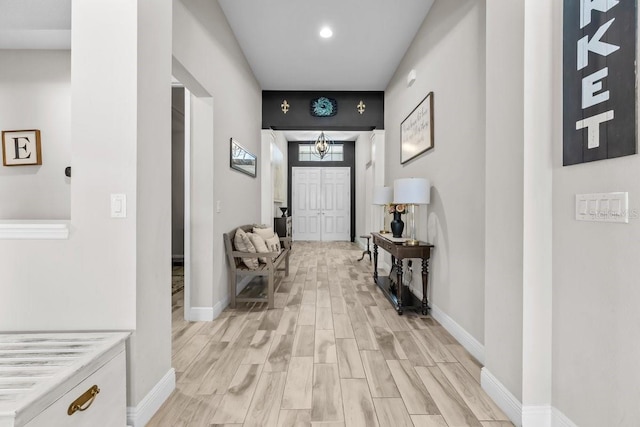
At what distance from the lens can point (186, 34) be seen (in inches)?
93.4

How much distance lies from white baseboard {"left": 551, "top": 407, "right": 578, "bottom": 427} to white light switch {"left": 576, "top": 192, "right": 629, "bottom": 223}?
91 centimetres

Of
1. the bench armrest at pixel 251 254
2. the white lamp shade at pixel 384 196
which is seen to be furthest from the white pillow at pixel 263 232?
the white lamp shade at pixel 384 196

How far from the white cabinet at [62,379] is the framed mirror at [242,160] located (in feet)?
7.83

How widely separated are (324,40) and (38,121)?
2.92 metres

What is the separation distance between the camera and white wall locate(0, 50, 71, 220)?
191cm

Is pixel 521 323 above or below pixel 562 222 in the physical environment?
below

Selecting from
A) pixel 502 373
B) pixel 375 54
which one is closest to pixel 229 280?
pixel 502 373

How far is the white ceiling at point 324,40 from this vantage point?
3068 millimetres

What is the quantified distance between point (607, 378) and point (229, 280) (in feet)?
9.98

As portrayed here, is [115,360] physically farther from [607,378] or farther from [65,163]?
[607,378]

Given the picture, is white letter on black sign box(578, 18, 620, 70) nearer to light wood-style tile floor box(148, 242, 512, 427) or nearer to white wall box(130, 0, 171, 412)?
light wood-style tile floor box(148, 242, 512, 427)

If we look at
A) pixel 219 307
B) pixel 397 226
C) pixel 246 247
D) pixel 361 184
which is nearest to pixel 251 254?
pixel 246 247

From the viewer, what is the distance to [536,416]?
4.76 ft

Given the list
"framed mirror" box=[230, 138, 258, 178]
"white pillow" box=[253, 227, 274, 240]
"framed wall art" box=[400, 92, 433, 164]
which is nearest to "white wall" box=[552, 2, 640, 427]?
"framed wall art" box=[400, 92, 433, 164]
